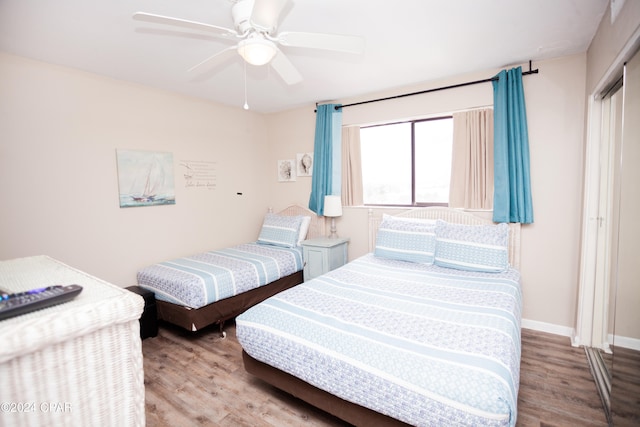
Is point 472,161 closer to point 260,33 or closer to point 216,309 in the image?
point 260,33

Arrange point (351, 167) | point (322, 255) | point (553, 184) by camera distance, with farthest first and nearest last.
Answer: point (351, 167), point (322, 255), point (553, 184)

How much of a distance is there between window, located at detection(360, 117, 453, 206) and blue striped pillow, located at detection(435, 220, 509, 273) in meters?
0.70

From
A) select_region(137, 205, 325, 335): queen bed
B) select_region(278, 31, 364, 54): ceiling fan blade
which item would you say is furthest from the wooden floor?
select_region(278, 31, 364, 54): ceiling fan blade

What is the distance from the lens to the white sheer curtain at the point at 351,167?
153 inches

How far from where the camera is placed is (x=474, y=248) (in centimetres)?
269

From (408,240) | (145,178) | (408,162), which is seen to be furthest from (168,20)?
(408,162)

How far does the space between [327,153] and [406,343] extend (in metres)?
2.80

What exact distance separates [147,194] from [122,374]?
10.2 feet

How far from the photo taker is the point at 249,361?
208 cm

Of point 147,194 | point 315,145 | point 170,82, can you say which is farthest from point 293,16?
point 147,194

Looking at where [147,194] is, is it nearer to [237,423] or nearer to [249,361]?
[249,361]

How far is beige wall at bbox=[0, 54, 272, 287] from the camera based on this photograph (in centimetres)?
249

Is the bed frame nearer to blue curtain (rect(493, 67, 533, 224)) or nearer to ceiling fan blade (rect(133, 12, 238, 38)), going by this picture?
ceiling fan blade (rect(133, 12, 238, 38))

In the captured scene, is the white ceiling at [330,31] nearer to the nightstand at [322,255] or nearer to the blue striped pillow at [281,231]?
the blue striped pillow at [281,231]
